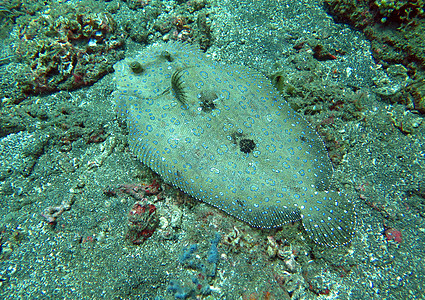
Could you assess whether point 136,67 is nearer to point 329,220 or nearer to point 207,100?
point 207,100

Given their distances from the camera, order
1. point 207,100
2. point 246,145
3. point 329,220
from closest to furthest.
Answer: point 329,220 < point 246,145 < point 207,100

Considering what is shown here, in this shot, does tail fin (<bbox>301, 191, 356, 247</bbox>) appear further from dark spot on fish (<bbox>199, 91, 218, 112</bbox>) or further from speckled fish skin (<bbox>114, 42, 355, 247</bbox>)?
dark spot on fish (<bbox>199, 91, 218, 112</bbox>)

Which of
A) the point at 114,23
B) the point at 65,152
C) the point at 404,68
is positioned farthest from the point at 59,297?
the point at 404,68

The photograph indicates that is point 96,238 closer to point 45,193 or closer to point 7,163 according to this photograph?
point 45,193

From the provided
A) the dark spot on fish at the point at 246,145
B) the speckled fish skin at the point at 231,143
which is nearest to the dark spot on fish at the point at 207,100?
the speckled fish skin at the point at 231,143

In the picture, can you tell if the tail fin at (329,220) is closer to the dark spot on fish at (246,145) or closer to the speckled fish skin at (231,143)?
the speckled fish skin at (231,143)

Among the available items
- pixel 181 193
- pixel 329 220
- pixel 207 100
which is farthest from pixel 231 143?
pixel 329 220

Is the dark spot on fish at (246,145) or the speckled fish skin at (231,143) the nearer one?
the speckled fish skin at (231,143)
